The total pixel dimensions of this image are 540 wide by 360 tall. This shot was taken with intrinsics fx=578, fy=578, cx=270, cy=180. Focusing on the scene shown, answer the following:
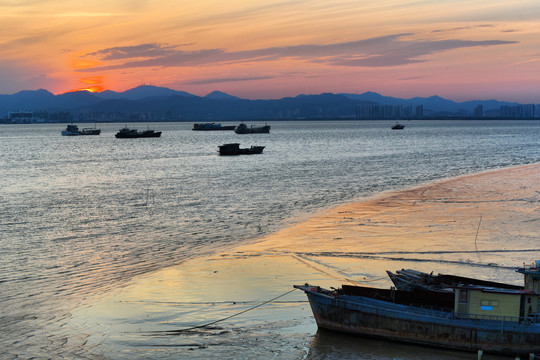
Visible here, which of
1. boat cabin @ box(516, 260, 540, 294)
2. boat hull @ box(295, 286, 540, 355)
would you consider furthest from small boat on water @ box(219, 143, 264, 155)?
boat cabin @ box(516, 260, 540, 294)

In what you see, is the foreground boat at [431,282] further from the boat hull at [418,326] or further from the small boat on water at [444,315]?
the boat hull at [418,326]

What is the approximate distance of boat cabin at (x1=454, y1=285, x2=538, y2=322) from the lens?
16703 millimetres

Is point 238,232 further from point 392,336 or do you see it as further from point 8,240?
point 392,336

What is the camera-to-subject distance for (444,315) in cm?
1730

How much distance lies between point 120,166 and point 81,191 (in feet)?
109

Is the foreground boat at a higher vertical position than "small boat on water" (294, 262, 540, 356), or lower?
higher

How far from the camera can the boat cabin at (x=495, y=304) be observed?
16703 millimetres

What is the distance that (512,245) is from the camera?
29.1 meters

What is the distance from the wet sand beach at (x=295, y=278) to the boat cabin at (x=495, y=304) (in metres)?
1.31

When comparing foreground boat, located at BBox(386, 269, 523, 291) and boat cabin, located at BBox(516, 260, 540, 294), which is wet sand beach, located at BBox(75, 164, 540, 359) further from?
boat cabin, located at BBox(516, 260, 540, 294)

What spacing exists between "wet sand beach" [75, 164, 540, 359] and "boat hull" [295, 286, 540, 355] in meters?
0.36

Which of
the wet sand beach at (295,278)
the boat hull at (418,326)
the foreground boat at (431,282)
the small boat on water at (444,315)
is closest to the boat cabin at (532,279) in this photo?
the small boat on water at (444,315)

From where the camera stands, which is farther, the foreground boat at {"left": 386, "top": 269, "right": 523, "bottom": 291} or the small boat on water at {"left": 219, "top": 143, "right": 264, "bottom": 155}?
the small boat on water at {"left": 219, "top": 143, "right": 264, "bottom": 155}

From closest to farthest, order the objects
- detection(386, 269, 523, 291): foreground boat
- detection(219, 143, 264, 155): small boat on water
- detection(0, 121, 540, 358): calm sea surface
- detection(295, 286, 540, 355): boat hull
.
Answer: detection(295, 286, 540, 355): boat hull → detection(386, 269, 523, 291): foreground boat → detection(0, 121, 540, 358): calm sea surface → detection(219, 143, 264, 155): small boat on water
